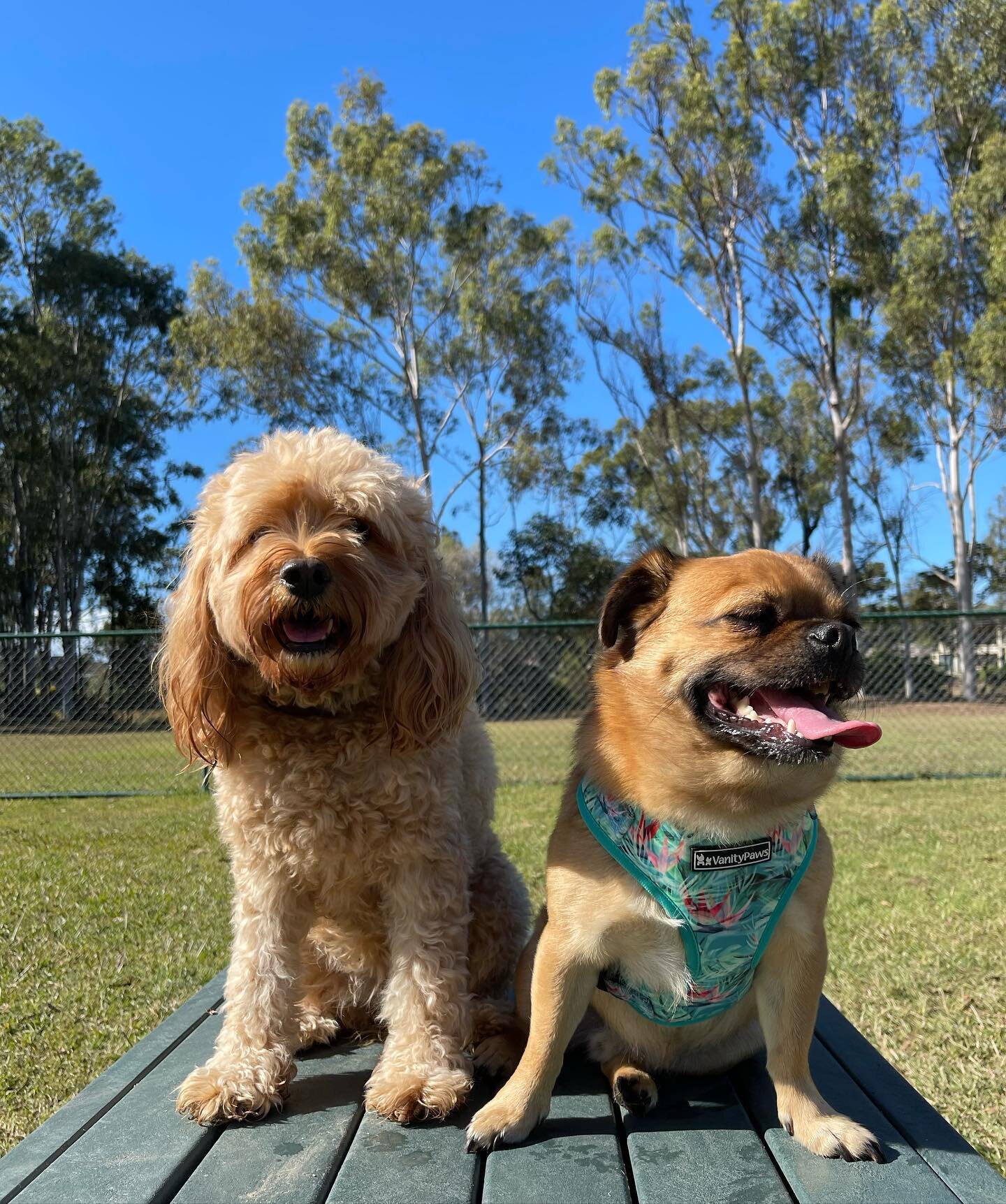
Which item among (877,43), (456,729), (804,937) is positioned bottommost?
(804,937)

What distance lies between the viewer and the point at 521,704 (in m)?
10.5

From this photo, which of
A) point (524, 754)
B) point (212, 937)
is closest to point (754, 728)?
point (212, 937)

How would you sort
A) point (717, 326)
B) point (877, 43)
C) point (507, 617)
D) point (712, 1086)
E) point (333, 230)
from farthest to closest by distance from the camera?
1. point (507, 617)
2. point (717, 326)
3. point (333, 230)
4. point (877, 43)
5. point (712, 1086)

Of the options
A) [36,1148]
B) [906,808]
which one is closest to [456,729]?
[36,1148]

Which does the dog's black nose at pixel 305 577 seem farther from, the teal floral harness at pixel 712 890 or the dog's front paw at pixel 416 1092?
the dog's front paw at pixel 416 1092

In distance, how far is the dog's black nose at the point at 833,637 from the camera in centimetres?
205

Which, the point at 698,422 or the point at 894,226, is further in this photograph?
the point at 698,422

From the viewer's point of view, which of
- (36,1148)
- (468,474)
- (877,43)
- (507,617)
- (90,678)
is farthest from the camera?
(507,617)

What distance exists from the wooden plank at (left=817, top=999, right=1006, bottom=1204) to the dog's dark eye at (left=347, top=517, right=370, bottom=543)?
1.97 m

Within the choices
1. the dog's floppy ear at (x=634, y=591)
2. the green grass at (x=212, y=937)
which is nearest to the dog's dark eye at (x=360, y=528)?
the dog's floppy ear at (x=634, y=591)

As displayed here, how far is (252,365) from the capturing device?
92.1 ft

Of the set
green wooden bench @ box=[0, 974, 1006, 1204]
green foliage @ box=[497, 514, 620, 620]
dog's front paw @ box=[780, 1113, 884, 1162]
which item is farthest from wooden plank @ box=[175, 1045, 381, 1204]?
green foliage @ box=[497, 514, 620, 620]

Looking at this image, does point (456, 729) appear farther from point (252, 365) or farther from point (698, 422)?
point (698, 422)

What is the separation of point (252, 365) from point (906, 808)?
24431mm
